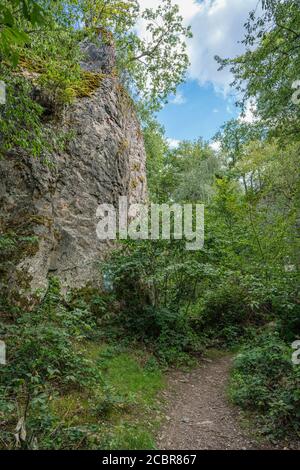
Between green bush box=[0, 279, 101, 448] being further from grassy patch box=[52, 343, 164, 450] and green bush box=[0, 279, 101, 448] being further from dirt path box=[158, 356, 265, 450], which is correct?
dirt path box=[158, 356, 265, 450]

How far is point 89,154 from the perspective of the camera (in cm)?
1016

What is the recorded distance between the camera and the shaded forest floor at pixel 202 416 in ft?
14.1

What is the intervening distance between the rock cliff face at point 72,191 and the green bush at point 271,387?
4611mm

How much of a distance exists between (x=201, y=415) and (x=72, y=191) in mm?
6765

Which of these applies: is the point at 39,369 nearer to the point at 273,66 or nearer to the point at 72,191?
the point at 72,191

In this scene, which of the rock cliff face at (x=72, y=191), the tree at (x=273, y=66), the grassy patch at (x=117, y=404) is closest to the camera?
the grassy patch at (x=117, y=404)

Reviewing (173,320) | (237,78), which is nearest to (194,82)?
(237,78)

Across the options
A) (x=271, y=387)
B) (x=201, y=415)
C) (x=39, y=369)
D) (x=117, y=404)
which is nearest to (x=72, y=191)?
(x=39, y=369)

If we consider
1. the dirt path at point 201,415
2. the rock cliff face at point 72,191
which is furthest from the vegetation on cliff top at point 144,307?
the rock cliff face at point 72,191

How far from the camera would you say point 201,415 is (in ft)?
17.4

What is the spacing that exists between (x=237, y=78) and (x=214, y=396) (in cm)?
776

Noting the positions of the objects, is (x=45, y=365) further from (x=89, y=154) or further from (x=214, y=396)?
(x=89, y=154)

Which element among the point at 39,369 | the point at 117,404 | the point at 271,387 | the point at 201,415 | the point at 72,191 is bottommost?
the point at 201,415

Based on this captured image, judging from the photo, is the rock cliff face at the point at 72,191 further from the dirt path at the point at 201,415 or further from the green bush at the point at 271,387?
the green bush at the point at 271,387
